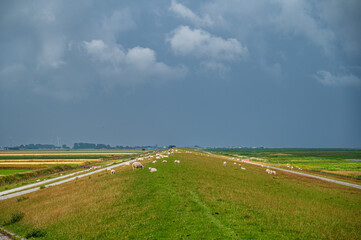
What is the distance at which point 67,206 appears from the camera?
25.1 meters

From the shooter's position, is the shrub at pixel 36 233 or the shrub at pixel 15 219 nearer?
the shrub at pixel 36 233

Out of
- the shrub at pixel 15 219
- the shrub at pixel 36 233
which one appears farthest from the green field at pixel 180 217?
the shrub at pixel 15 219

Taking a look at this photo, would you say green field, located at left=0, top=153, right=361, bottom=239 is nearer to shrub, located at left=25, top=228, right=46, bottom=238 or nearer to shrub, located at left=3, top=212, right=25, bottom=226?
shrub, located at left=25, top=228, right=46, bottom=238

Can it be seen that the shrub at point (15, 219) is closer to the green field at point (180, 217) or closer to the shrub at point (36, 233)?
the green field at point (180, 217)

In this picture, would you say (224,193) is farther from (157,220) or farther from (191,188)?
(157,220)

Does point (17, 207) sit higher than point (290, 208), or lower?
lower

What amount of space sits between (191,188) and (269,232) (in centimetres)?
1224

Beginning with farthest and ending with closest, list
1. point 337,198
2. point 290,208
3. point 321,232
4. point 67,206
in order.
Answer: point 337,198, point 67,206, point 290,208, point 321,232

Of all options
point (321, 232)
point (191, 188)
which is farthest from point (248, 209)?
point (191, 188)

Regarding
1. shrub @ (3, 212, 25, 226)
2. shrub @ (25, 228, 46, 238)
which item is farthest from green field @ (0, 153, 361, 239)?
shrub @ (3, 212, 25, 226)

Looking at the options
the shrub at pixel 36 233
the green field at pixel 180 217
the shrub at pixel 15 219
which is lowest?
the shrub at pixel 15 219

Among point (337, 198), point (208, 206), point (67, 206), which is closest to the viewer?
point (208, 206)

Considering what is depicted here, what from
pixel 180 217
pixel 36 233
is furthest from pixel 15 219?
pixel 180 217

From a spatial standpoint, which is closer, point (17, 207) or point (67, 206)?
point (67, 206)
